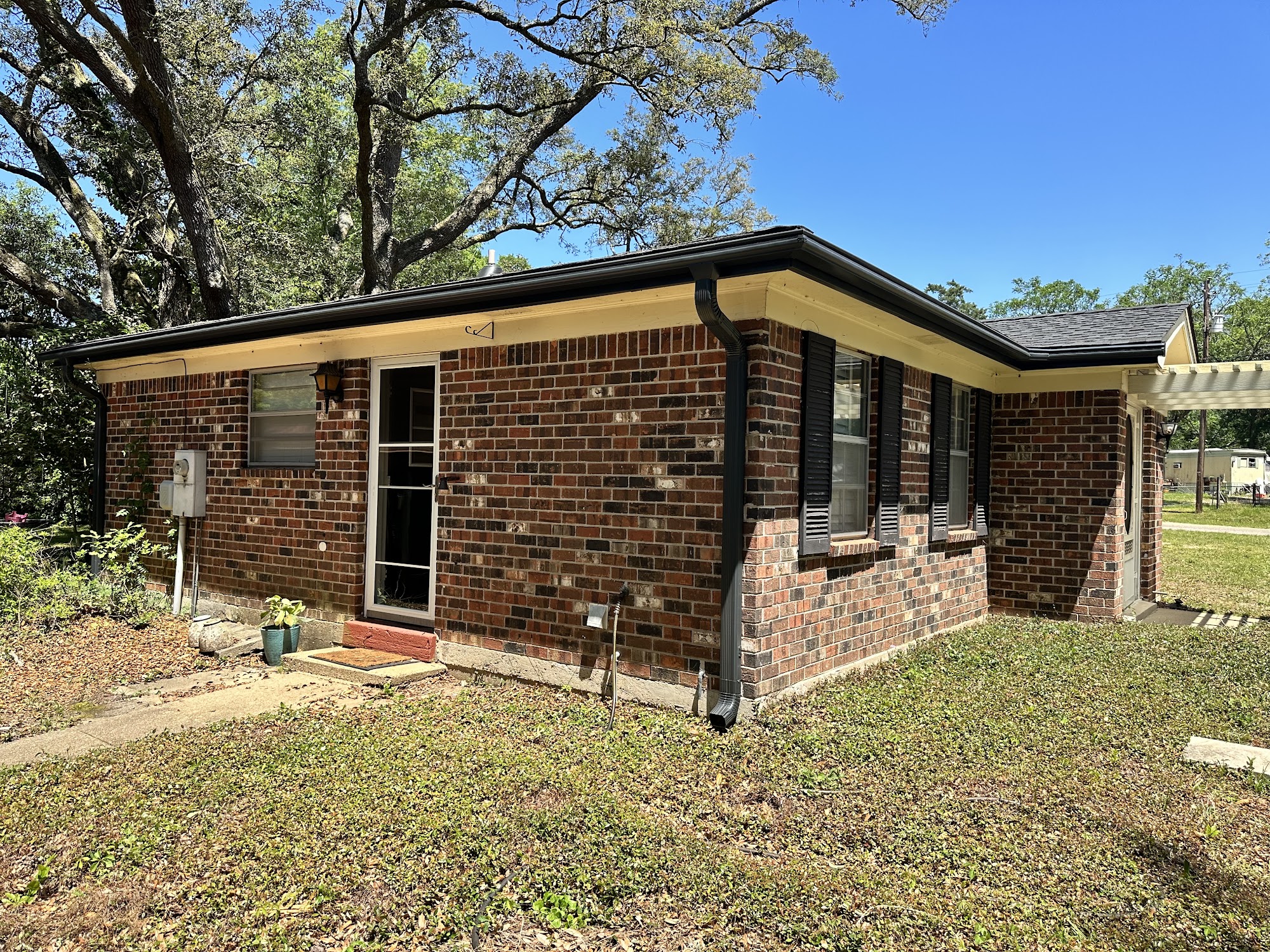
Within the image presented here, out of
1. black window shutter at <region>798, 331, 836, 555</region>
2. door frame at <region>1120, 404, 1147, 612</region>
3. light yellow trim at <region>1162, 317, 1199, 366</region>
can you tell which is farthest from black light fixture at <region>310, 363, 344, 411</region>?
light yellow trim at <region>1162, 317, 1199, 366</region>

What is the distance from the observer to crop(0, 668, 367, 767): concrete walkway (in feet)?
15.1

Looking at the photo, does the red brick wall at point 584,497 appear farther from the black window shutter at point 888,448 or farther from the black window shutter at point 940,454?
the black window shutter at point 940,454

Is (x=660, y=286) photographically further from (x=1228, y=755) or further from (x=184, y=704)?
(x=184, y=704)

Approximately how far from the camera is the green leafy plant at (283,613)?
22.0 ft

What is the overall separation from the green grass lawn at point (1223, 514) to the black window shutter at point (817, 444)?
1006 inches

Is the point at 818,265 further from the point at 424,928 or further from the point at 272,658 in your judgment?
the point at 272,658

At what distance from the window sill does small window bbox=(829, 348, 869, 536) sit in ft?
0.31

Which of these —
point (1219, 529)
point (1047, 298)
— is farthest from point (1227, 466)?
point (1047, 298)

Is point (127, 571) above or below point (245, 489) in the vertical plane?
below

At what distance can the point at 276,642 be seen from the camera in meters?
6.62

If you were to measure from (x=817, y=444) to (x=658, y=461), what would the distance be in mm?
1084

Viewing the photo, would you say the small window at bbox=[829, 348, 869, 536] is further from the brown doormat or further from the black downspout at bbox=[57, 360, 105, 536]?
the black downspout at bbox=[57, 360, 105, 536]

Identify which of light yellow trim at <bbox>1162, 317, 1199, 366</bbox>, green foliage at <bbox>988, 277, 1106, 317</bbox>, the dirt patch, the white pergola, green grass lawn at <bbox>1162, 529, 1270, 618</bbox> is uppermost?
green foliage at <bbox>988, 277, 1106, 317</bbox>

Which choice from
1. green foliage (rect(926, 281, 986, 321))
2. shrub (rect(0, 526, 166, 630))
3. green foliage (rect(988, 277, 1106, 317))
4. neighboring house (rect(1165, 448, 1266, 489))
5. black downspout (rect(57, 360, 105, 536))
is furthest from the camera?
green foliage (rect(988, 277, 1106, 317))
